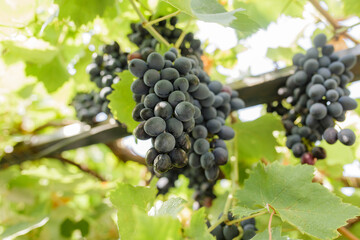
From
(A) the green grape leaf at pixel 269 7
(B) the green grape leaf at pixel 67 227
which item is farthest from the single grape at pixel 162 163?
(B) the green grape leaf at pixel 67 227

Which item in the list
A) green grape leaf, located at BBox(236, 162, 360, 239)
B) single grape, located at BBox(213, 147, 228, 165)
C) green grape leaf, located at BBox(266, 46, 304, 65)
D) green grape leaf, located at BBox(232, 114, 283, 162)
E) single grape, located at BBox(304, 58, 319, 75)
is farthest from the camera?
green grape leaf, located at BBox(266, 46, 304, 65)

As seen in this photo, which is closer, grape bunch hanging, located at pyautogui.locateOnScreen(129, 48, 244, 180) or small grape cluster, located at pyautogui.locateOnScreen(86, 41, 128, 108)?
grape bunch hanging, located at pyautogui.locateOnScreen(129, 48, 244, 180)

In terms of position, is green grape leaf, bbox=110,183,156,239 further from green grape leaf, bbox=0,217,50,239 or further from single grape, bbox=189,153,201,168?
green grape leaf, bbox=0,217,50,239

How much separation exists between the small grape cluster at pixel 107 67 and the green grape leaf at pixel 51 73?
0.97 feet

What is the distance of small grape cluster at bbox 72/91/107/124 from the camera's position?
5.19 ft

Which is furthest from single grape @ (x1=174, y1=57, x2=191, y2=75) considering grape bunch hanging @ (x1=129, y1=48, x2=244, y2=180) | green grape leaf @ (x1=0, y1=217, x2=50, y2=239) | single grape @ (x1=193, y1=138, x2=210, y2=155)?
green grape leaf @ (x1=0, y1=217, x2=50, y2=239)

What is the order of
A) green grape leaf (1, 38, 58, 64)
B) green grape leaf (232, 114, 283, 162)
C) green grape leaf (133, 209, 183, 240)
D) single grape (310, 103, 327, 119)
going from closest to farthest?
green grape leaf (133, 209, 183, 240) → single grape (310, 103, 327, 119) → green grape leaf (232, 114, 283, 162) → green grape leaf (1, 38, 58, 64)

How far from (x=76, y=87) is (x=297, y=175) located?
1.40 meters

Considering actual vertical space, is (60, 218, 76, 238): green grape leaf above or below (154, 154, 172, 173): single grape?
below

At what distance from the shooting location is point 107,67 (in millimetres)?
1304

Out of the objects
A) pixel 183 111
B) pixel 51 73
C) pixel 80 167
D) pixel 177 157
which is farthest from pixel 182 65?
pixel 80 167

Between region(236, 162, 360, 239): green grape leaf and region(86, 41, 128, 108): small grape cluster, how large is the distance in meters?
0.69

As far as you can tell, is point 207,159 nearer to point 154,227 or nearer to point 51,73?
point 154,227

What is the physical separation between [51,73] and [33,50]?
17cm
